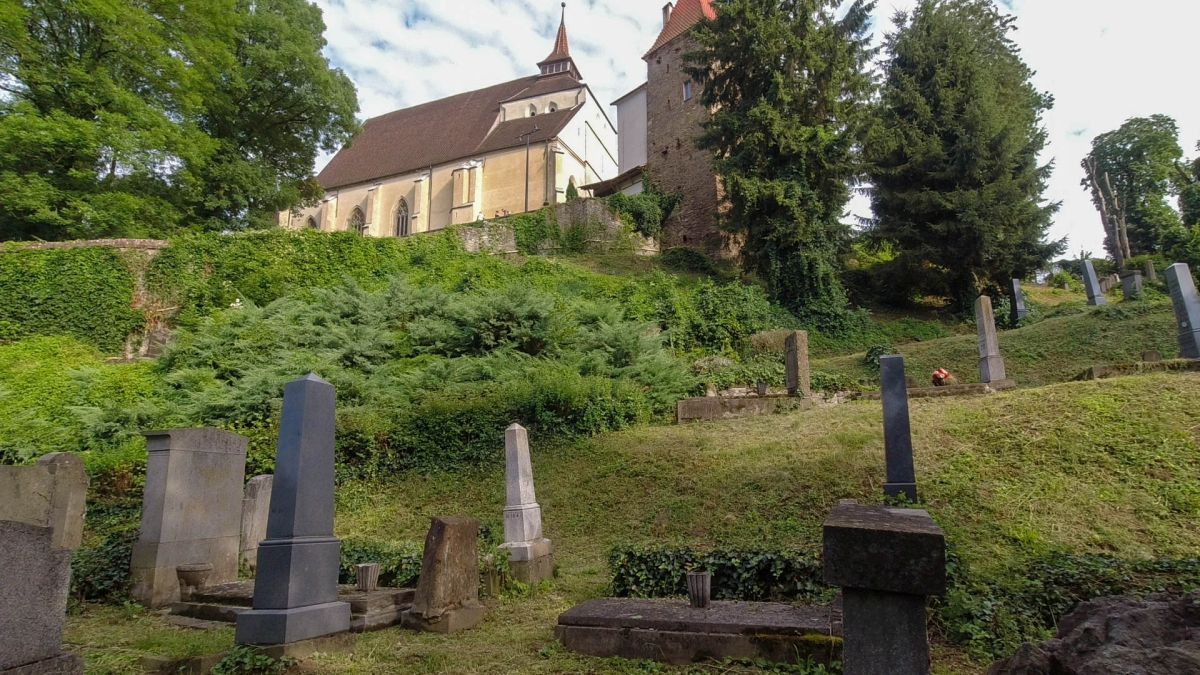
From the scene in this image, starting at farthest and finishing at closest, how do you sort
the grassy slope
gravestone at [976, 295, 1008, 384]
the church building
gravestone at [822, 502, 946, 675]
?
the church building → gravestone at [976, 295, 1008, 384] → the grassy slope → gravestone at [822, 502, 946, 675]

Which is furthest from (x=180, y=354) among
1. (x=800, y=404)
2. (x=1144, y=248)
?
(x=1144, y=248)

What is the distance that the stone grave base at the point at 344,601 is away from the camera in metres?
5.11

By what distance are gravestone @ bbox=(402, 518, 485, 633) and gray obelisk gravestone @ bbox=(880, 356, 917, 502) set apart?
154 inches

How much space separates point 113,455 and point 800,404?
12326mm

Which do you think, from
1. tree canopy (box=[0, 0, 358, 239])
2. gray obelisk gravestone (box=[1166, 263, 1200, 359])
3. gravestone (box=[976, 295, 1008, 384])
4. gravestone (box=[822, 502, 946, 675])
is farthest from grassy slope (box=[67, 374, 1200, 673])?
tree canopy (box=[0, 0, 358, 239])

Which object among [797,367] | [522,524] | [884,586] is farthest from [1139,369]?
[884,586]

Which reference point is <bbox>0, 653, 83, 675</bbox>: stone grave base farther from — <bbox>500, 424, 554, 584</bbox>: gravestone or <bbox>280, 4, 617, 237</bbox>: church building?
<bbox>280, 4, 617, 237</bbox>: church building

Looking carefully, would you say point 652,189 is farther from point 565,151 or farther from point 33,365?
point 33,365

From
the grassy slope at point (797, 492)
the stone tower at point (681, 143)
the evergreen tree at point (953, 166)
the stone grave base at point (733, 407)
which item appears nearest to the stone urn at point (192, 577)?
the grassy slope at point (797, 492)

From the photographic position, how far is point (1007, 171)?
22875mm

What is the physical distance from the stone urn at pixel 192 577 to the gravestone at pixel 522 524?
9.91 ft

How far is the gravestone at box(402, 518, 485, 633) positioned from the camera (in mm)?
5031

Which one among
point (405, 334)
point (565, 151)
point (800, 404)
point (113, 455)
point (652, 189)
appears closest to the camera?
point (113, 455)

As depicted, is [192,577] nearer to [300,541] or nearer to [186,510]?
[186,510]
